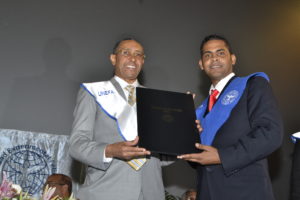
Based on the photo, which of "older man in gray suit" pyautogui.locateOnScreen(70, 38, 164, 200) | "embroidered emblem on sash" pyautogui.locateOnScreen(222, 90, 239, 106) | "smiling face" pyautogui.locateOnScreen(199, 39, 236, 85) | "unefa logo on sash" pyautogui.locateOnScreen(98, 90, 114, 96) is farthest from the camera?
"smiling face" pyautogui.locateOnScreen(199, 39, 236, 85)

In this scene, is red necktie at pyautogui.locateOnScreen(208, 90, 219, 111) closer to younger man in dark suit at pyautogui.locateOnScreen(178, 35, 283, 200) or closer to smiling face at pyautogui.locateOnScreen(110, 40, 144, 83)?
younger man in dark suit at pyautogui.locateOnScreen(178, 35, 283, 200)

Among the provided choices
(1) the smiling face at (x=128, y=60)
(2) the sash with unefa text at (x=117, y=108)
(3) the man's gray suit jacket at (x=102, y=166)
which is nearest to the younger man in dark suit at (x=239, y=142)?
(3) the man's gray suit jacket at (x=102, y=166)

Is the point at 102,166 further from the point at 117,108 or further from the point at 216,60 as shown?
the point at 216,60

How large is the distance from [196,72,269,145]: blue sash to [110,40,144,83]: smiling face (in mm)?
537

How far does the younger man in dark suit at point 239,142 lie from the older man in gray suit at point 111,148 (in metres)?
0.29

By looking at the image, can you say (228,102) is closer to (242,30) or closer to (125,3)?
(125,3)

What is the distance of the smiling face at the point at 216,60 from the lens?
239 centimetres

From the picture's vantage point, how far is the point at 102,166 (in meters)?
2.02

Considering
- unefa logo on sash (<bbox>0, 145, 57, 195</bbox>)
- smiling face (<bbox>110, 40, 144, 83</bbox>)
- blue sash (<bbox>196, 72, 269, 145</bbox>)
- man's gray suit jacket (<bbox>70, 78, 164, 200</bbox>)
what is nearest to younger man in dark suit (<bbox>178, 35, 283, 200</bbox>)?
blue sash (<bbox>196, 72, 269, 145</bbox>)

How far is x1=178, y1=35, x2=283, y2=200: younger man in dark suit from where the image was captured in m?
1.90

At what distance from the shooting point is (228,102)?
2133 mm

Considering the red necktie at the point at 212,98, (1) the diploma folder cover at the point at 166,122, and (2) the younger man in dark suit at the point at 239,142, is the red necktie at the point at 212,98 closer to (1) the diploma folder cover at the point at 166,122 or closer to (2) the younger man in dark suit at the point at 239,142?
(2) the younger man in dark suit at the point at 239,142

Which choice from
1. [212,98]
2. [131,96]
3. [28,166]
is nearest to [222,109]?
[212,98]

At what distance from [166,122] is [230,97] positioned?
39cm
